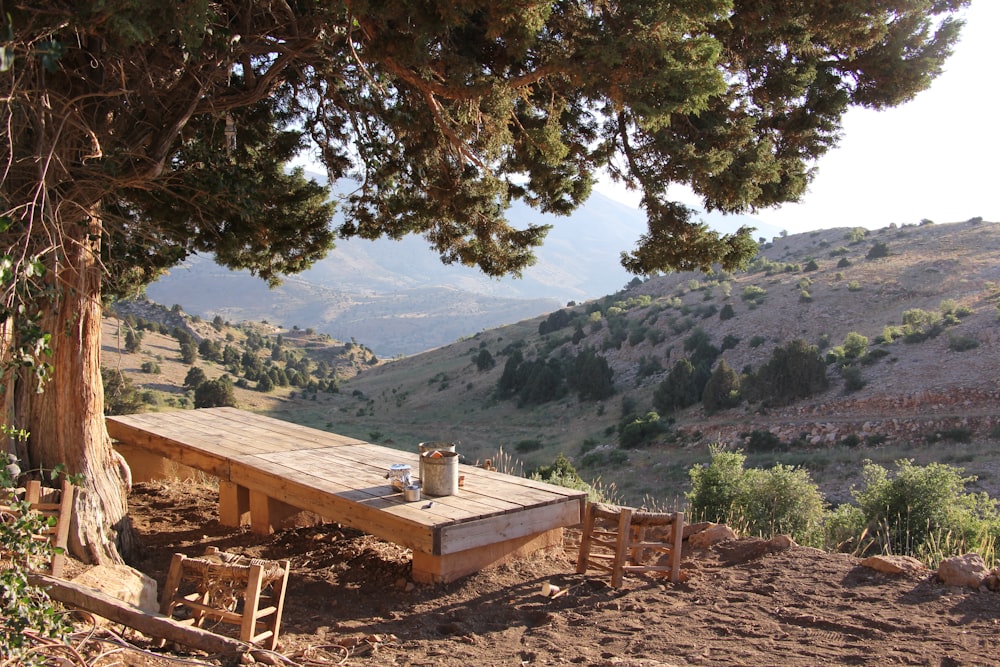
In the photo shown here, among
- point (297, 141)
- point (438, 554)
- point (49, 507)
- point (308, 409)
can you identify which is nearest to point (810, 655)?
point (438, 554)

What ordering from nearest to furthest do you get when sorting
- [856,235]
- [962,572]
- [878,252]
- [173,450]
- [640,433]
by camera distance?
[962,572] < [173,450] < [640,433] < [878,252] < [856,235]

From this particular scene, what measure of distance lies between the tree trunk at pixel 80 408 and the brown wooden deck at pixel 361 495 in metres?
1.01

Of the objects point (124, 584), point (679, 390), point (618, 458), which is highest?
point (679, 390)

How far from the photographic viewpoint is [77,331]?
5.31 meters

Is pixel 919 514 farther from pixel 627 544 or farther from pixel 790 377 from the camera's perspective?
pixel 790 377

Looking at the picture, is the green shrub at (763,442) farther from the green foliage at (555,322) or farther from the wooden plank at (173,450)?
the green foliage at (555,322)

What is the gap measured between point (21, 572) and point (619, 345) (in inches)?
1645

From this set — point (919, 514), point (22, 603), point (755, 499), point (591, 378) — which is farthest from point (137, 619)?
point (591, 378)

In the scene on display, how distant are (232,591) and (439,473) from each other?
1644mm

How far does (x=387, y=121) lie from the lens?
254 inches

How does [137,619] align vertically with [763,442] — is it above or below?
above

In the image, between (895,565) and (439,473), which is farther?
(439,473)

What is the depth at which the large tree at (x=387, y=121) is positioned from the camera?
167 inches

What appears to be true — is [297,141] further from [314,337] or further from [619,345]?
[314,337]
